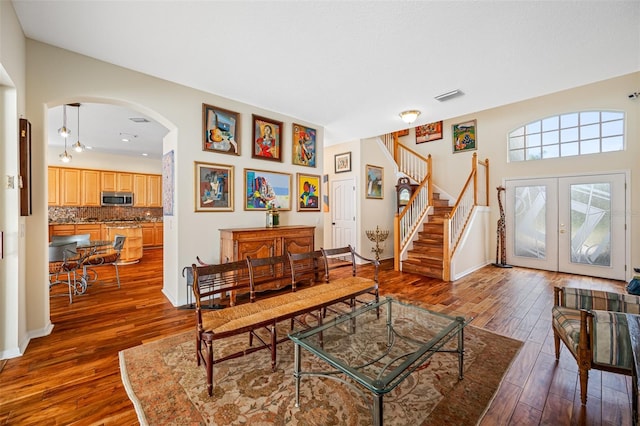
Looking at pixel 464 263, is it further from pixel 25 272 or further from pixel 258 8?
pixel 25 272

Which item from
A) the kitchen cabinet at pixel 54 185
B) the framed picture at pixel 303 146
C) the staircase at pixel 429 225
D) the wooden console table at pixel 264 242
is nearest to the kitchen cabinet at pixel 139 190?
the kitchen cabinet at pixel 54 185

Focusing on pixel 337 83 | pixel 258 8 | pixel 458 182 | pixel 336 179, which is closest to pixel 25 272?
pixel 258 8

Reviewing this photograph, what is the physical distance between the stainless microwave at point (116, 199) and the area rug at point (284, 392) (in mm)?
6934

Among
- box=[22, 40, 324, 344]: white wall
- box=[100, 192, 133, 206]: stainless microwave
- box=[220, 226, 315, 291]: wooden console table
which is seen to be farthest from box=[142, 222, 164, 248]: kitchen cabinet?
box=[220, 226, 315, 291]: wooden console table

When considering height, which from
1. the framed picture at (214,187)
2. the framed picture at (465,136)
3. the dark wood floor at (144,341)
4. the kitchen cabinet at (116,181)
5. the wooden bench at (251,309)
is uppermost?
the framed picture at (465,136)

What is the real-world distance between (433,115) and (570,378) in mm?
3922

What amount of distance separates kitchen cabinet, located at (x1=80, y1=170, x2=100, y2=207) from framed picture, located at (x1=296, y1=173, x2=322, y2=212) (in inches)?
257

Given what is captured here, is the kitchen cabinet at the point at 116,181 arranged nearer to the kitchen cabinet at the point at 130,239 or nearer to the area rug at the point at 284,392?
the kitchen cabinet at the point at 130,239

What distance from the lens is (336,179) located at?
266 inches

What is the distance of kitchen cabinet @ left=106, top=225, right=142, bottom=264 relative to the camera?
20.5ft

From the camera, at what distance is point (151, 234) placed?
8.16 metres

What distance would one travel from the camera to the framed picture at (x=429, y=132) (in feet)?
23.2

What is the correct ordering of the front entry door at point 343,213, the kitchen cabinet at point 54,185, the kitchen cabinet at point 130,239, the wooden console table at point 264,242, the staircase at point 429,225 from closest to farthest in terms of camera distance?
the wooden console table at point 264,242 → the staircase at point 429,225 → the kitchen cabinet at point 130,239 → the front entry door at point 343,213 → the kitchen cabinet at point 54,185

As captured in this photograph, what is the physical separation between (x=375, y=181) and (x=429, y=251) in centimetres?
216
